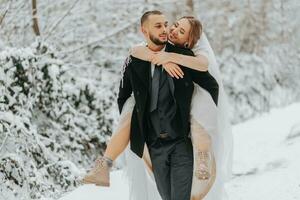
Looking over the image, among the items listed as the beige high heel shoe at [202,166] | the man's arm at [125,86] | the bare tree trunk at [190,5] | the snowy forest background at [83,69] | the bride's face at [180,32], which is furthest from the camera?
the bare tree trunk at [190,5]

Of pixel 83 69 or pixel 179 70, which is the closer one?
pixel 179 70

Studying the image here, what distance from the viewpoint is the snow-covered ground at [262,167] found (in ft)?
18.5

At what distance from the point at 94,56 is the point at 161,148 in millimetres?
8917

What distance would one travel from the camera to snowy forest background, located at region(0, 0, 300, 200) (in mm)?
7676

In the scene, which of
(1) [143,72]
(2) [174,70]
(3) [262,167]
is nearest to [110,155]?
(1) [143,72]

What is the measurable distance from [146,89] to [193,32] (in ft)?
1.44

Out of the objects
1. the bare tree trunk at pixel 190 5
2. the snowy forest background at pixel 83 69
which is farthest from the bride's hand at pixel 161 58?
the bare tree trunk at pixel 190 5

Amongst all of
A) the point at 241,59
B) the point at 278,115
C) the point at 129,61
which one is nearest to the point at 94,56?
the point at 278,115

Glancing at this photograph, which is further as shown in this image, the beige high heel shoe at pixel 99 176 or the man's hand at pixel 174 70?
the beige high heel shoe at pixel 99 176

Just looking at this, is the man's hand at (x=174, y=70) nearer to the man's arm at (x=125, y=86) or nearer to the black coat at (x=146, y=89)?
the black coat at (x=146, y=89)

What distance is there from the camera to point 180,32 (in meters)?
3.90

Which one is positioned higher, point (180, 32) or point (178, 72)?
point (180, 32)

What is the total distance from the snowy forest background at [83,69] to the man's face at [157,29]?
340cm

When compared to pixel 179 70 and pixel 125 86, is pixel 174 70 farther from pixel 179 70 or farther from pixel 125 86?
pixel 125 86
